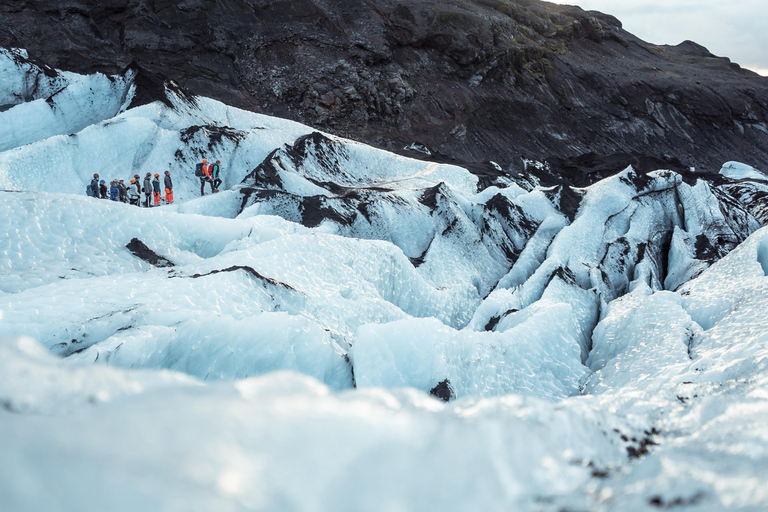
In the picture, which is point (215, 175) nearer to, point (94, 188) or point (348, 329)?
point (94, 188)

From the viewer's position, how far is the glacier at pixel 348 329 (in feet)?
5.96

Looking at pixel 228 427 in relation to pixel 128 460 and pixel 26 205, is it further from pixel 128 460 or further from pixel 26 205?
pixel 26 205

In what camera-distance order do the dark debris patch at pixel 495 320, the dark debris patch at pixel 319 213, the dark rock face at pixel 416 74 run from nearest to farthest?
1. the dark debris patch at pixel 495 320
2. the dark debris patch at pixel 319 213
3. the dark rock face at pixel 416 74

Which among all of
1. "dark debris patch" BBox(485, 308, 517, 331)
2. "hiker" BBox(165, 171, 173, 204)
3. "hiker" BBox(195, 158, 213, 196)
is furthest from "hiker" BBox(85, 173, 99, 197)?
"dark debris patch" BBox(485, 308, 517, 331)

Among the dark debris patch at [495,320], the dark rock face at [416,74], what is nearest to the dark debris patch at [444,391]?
the dark debris patch at [495,320]

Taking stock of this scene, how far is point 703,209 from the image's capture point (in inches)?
607

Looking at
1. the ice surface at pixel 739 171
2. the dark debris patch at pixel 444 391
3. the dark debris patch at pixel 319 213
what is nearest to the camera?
the dark debris patch at pixel 444 391

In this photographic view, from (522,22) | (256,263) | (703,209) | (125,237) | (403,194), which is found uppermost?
(522,22)

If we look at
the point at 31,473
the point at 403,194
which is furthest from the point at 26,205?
the point at 403,194

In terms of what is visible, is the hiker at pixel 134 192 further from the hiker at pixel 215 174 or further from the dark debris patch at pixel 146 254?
the dark debris patch at pixel 146 254

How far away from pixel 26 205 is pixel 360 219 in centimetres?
737

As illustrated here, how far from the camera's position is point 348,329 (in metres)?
7.94

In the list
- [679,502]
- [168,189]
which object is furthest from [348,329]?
[168,189]

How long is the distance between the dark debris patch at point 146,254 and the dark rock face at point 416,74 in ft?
91.3
